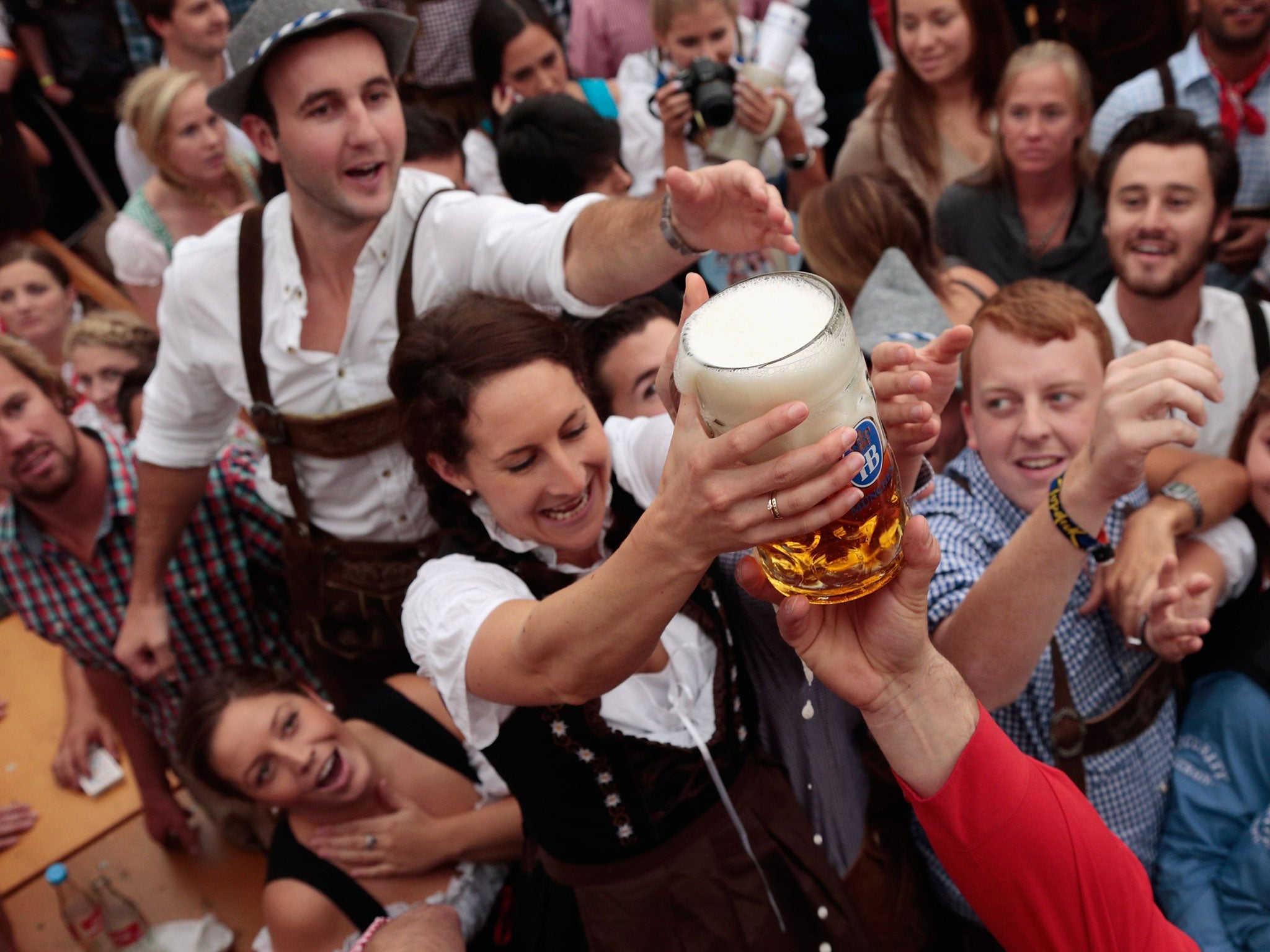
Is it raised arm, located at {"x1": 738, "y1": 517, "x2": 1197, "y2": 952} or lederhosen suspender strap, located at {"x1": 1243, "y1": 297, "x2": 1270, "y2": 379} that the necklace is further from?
raised arm, located at {"x1": 738, "y1": 517, "x2": 1197, "y2": 952}

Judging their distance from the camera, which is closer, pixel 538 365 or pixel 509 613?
pixel 509 613

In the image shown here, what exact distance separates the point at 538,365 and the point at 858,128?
92.7 inches

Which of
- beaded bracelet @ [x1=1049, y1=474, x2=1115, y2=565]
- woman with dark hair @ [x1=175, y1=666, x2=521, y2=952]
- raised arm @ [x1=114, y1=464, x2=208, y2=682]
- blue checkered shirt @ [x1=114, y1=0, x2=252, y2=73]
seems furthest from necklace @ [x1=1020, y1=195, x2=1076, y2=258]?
→ blue checkered shirt @ [x1=114, y1=0, x2=252, y2=73]

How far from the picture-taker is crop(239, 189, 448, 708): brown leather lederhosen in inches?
77.7

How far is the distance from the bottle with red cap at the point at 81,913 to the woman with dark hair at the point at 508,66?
2.23m

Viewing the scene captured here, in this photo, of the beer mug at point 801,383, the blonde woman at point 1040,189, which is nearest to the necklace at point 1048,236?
the blonde woman at point 1040,189

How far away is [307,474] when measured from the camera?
2076 mm

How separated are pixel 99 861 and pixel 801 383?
2.50 metres

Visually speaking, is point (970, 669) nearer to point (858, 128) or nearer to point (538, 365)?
point (538, 365)

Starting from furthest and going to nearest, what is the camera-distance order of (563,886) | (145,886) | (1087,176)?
(1087,176) → (145,886) → (563,886)

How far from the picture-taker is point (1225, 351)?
225cm

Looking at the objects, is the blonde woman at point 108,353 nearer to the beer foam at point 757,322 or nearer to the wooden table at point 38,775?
the wooden table at point 38,775

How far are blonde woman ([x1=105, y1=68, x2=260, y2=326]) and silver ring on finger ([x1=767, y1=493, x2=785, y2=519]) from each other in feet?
10.2

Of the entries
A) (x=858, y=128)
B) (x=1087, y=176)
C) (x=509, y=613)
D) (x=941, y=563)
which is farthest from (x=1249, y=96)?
(x=509, y=613)
